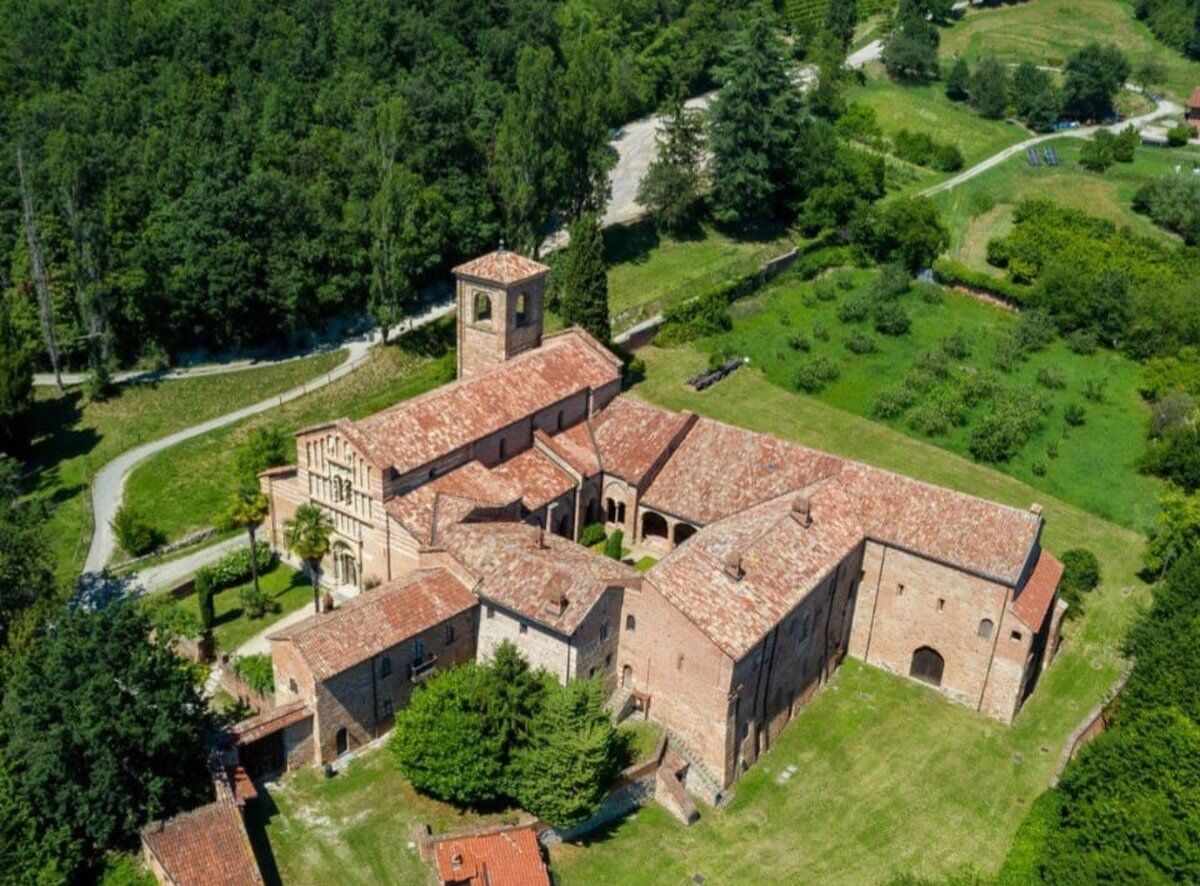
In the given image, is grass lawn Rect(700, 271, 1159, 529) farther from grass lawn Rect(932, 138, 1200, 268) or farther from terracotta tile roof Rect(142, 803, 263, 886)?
terracotta tile roof Rect(142, 803, 263, 886)

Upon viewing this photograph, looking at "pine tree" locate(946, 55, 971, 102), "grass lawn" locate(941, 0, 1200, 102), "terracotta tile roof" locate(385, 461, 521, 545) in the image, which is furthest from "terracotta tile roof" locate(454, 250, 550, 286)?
"grass lawn" locate(941, 0, 1200, 102)

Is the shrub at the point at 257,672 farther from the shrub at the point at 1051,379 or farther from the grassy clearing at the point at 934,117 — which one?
the grassy clearing at the point at 934,117

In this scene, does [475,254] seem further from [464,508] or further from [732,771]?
[732,771]

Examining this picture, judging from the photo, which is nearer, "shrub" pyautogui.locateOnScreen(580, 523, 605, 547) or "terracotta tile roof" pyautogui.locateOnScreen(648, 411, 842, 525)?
"terracotta tile roof" pyautogui.locateOnScreen(648, 411, 842, 525)

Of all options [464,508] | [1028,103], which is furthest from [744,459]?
[1028,103]

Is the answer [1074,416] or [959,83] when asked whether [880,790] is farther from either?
[959,83]

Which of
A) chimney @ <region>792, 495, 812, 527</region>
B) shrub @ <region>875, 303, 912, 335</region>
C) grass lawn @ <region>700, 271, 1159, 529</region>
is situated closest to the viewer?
chimney @ <region>792, 495, 812, 527</region>

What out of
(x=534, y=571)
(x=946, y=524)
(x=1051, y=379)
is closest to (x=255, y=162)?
(x=534, y=571)
